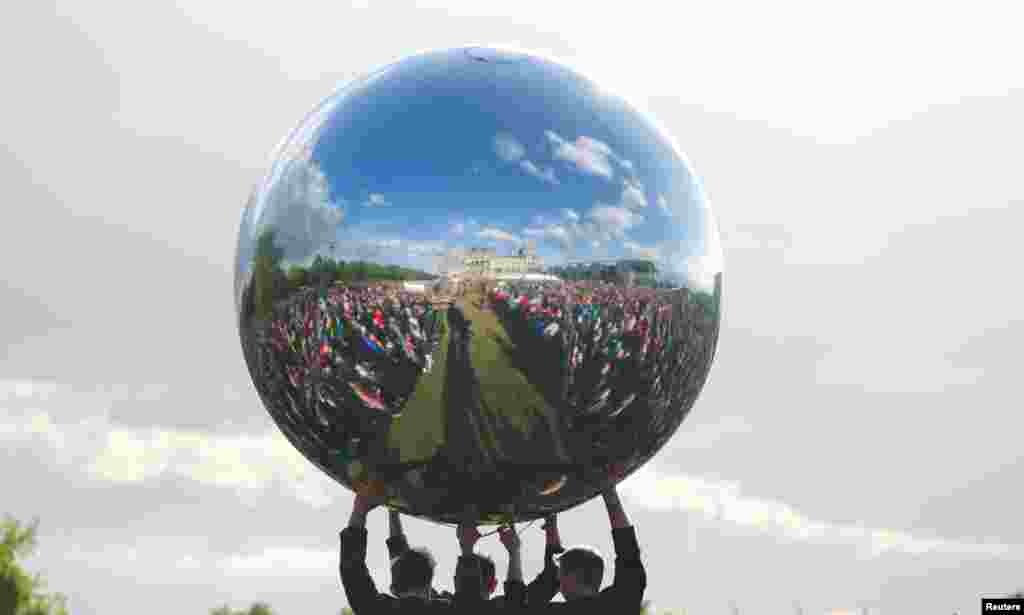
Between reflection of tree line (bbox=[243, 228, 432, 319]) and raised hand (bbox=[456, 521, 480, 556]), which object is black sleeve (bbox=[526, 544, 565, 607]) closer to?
raised hand (bbox=[456, 521, 480, 556])

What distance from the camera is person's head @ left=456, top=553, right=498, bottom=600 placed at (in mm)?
10353

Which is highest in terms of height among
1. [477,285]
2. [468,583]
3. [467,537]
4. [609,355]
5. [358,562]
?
[477,285]

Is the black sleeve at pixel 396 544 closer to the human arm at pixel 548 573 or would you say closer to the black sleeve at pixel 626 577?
the human arm at pixel 548 573

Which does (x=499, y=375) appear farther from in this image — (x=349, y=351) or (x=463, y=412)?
(x=349, y=351)

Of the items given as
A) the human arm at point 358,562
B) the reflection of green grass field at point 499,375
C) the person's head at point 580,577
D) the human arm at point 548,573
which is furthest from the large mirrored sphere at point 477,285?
the human arm at point 548,573

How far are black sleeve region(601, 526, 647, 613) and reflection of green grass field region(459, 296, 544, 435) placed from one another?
1.31m

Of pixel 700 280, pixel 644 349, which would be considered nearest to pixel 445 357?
pixel 644 349

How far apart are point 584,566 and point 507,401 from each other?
1.52 meters

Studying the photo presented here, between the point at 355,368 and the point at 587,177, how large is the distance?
5.90ft

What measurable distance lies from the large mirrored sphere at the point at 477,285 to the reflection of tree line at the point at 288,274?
13mm

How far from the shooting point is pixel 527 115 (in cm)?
917

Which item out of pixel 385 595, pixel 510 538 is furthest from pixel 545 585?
pixel 385 595

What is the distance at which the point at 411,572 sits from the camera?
9.84m

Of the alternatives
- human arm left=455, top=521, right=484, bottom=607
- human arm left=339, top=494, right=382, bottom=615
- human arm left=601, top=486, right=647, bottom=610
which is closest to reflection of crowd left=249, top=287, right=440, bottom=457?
human arm left=339, top=494, right=382, bottom=615
